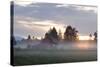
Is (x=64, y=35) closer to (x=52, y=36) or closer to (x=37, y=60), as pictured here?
(x=52, y=36)

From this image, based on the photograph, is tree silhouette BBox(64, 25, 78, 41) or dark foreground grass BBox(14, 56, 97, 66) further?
tree silhouette BBox(64, 25, 78, 41)

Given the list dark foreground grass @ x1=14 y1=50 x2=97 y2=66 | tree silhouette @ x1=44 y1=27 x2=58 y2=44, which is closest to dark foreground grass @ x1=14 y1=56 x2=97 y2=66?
dark foreground grass @ x1=14 y1=50 x2=97 y2=66

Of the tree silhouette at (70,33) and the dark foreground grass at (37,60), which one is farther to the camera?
the tree silhouette at (70,33)

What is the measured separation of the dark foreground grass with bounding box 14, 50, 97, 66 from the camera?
3041 millimetres

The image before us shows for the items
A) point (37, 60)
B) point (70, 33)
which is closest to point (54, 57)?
point (37, 60)

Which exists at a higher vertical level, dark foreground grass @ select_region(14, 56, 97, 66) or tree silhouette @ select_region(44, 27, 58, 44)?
tree silhouette @ select_region(44, 27, 58, 44)

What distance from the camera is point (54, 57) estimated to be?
126 inches

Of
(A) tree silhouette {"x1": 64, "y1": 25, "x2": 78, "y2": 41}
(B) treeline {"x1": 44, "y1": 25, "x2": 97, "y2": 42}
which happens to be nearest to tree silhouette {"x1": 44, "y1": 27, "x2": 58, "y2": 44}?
(B) treeline {"x1": 44, "y1": 25, "x2": 97, "y2": 42}

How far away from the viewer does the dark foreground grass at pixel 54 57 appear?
304 cm

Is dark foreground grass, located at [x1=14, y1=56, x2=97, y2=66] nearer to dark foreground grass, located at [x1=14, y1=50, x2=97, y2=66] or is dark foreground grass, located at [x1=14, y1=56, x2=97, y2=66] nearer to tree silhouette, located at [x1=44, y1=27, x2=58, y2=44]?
dark foreground grass, located at [x1=14, y1=50, x2=97, y2=66]

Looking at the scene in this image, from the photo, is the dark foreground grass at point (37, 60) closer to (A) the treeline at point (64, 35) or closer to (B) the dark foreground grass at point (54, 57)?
(B) the dark foreground grass at point (54, 57)

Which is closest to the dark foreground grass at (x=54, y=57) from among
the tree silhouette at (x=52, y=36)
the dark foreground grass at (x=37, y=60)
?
the dark foreground grass at (x=37, y=60)
